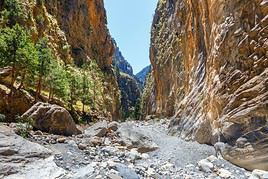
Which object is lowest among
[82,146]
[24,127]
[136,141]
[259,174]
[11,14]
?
[259,174]

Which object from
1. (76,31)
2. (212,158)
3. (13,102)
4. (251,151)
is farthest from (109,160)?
(76,31)

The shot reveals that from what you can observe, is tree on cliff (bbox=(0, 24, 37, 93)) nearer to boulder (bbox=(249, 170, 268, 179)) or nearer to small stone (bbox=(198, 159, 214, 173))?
small stone (bbox=(198, 159, 214, 173))

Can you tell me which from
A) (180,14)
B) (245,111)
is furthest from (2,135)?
(180,14)

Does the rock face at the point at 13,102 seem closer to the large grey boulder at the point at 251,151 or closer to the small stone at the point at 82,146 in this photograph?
the small stone at the point at 82,146

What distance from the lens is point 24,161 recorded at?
9.02 meters

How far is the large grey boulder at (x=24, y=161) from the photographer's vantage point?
841cm

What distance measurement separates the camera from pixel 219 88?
43.2ft

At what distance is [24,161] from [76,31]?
46.8 m

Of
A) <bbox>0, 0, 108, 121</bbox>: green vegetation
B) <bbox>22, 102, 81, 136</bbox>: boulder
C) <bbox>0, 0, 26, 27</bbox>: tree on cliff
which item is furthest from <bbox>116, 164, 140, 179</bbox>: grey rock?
<bbox>0, 0, 26, 27</bbox>: tree on cliff

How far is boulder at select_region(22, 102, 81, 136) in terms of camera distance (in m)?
16.3

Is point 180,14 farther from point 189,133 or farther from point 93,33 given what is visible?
point 93,33

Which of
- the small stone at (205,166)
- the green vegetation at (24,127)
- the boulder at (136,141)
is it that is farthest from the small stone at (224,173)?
the green vegetation at (24,127)

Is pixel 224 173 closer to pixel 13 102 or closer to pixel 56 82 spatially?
pixel 13 102

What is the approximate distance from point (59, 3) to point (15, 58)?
3354cm
